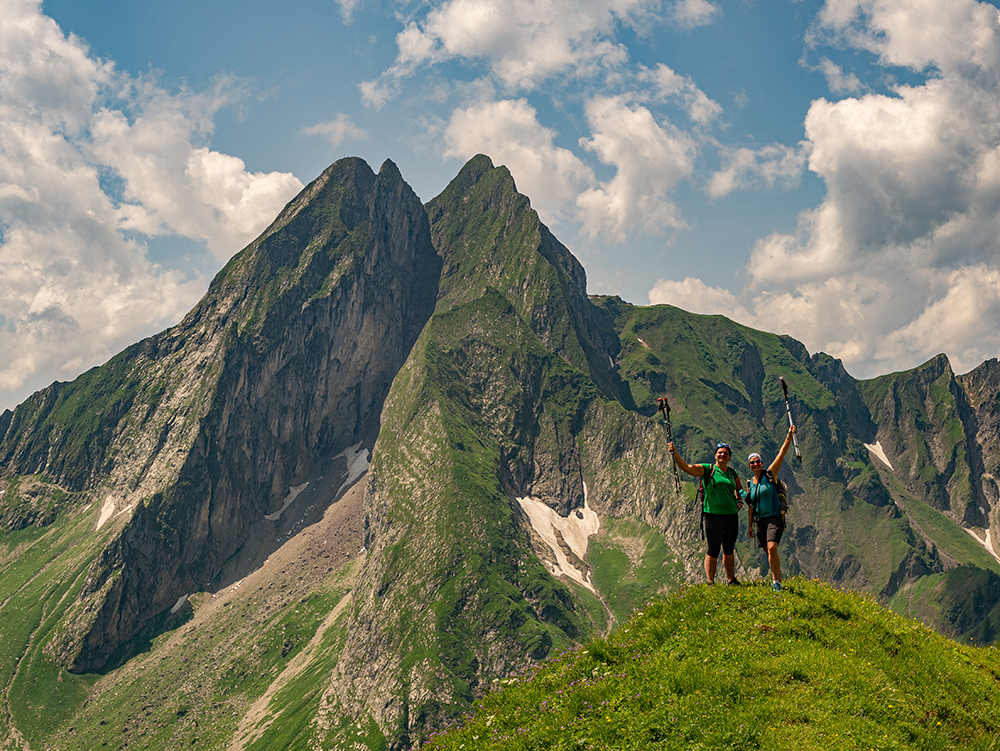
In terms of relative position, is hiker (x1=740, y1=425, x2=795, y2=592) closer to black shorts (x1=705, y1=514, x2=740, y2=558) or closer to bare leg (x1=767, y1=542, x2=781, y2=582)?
bare leg (x1=767, y1=542, x2=781, y2=582)

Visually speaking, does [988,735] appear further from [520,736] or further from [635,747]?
[520,736]

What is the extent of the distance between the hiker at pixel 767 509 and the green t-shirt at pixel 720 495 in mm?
696

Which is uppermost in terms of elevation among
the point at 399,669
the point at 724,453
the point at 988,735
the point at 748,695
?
the point at 724,453

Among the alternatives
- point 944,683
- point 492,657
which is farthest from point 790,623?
point 492,657

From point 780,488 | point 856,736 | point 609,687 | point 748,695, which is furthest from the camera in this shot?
point 780,488

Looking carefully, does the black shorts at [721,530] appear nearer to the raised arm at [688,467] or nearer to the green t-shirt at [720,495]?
the green t-shirt at [720,495]

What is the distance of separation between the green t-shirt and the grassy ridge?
2.51 metres

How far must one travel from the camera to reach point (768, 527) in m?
21.0

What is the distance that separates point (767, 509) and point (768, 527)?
0.57 meters

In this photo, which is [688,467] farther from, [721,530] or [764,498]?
[764,498]

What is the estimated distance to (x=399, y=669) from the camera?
198m

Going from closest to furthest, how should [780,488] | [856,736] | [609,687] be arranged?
[856,736]
[609,687]
[780,488]

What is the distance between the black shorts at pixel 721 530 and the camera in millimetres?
21219

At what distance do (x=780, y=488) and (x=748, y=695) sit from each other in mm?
7805
